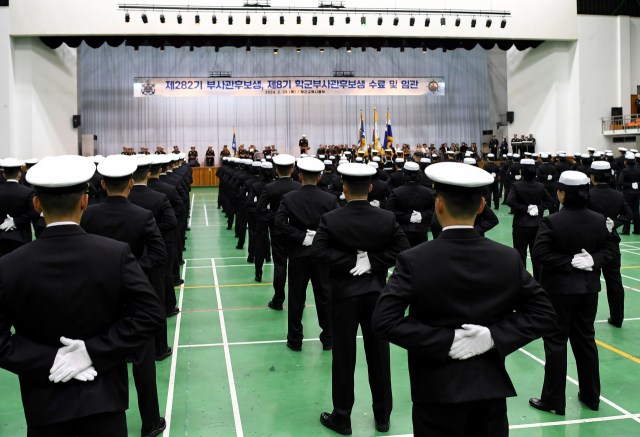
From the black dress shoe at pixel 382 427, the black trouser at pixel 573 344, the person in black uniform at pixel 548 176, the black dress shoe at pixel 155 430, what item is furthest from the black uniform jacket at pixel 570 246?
the person in black uniform at pixel 548 176

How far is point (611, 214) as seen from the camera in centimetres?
718

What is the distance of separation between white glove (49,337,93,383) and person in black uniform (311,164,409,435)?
2167 mm

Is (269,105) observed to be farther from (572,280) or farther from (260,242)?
(572,280)

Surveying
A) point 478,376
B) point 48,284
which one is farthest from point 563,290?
point 48,284

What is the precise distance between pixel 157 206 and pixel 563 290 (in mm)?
3858

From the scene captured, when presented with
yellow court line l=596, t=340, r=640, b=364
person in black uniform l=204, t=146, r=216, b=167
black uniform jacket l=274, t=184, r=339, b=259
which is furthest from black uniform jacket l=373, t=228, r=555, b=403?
person in black uniform l=204, t=146, r=216, b=167

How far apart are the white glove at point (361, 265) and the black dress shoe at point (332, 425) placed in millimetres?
1140

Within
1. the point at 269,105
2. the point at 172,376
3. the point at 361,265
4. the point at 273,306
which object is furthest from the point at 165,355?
Result: the point at 269,105

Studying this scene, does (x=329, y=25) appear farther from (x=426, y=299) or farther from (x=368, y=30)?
(x=426, y=299)

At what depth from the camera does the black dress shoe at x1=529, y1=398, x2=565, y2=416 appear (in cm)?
444

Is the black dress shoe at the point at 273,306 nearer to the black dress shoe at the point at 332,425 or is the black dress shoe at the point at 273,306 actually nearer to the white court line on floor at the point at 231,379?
the white court line on floor at the point at 231,379

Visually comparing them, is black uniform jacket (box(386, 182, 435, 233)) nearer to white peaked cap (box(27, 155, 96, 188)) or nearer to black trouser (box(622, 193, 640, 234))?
white peaked cap (box(27, 155, 96, 188))

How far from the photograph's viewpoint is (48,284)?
2.31 metres

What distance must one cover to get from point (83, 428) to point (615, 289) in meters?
6.21
